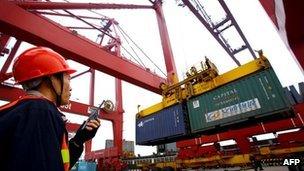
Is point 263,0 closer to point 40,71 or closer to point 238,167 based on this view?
point 40,71

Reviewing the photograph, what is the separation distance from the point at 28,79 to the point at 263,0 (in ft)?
9.47

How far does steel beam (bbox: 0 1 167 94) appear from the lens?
6.46m

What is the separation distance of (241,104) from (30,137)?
7.48 meters

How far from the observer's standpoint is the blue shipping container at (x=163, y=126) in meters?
9.17

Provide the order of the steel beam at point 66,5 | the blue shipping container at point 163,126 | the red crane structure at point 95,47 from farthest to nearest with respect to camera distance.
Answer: the blue shipping container at point 163,126, the steel beam at point 66,5, the red crane structure at point 95,47

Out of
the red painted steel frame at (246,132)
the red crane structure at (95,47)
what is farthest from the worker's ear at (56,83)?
the red painted steel frame at (246,132)

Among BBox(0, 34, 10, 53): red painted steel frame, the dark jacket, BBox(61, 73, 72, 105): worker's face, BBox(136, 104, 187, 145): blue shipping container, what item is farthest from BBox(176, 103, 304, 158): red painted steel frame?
BBox(0, 34, 10, 53): red painted steel frame

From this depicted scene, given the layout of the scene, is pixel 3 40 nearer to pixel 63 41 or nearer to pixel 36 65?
pixel 63 41

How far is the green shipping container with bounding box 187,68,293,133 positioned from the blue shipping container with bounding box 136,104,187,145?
513 mm

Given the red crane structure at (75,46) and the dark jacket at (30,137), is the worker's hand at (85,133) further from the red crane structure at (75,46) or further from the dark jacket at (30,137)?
the red crane structure at (75,46)

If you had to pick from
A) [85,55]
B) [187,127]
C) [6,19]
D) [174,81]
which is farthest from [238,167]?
[6,19]

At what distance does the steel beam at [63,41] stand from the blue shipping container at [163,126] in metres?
1.73

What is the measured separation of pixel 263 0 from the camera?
2760 mm

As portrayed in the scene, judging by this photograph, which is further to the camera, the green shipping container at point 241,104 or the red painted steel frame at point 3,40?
the red painted steel frame at point 3,40
